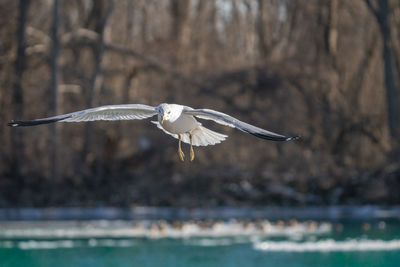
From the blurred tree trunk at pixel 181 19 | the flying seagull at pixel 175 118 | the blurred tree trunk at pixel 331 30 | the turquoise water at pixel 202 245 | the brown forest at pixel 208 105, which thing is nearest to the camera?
the flying seagull at pixel 175 118

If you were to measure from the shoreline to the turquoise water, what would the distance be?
154cm

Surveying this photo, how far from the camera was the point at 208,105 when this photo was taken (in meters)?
21.2

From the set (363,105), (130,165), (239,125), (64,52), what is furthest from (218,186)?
(239,125)

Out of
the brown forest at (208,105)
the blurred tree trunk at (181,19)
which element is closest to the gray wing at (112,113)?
the brown forest at (208,105)

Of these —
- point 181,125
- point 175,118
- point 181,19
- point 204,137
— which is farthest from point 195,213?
point 175,118

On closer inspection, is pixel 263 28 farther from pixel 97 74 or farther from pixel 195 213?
pixel 195 213

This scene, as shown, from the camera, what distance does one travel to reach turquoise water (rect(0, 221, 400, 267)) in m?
12.2

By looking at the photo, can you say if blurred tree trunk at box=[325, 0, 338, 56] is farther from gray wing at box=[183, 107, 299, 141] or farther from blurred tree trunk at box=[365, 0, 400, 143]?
gray wing at box=[183, 107, 299, 141]

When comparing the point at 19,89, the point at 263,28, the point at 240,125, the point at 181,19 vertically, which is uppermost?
the point at 181,19

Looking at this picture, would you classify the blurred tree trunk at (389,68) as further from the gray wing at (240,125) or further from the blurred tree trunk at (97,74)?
the gray wing at (240,125)

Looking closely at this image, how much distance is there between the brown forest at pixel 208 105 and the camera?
19594mm

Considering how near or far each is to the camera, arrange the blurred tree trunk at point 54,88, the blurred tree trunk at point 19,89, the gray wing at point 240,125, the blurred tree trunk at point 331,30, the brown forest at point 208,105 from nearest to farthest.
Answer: the gray wing at point 240,125 → the brown forest at point 208,105 → the blurred tree trunk at point 54,88 → the blurred tree trunk at point 19,89 → the blurred tree trunk at point 331,30

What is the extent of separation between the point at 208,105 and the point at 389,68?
480 centimetres

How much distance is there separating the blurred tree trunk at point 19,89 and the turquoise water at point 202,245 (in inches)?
201
